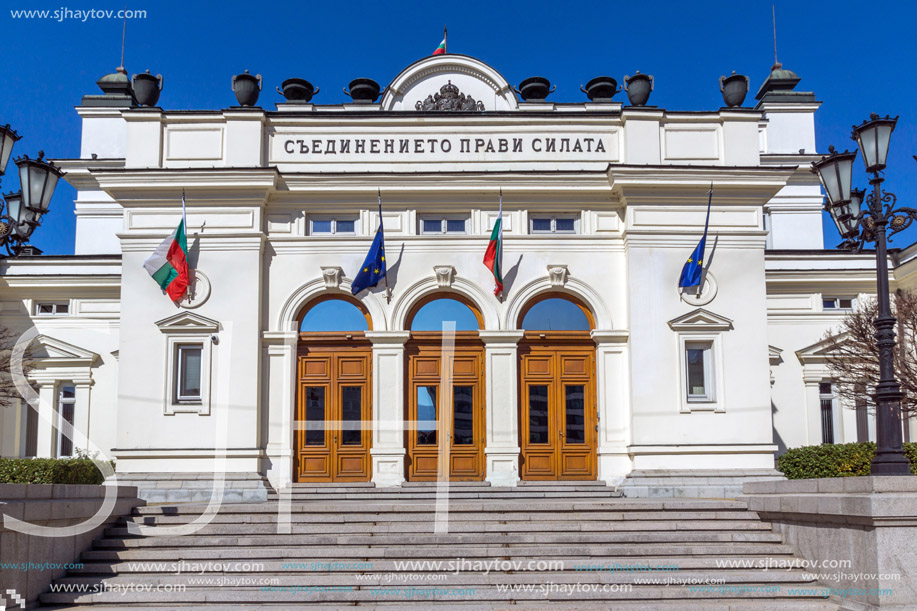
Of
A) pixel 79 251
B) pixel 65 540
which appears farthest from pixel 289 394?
pixel 79 251

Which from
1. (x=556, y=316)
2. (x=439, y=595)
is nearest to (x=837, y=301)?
(x=556, y=316)

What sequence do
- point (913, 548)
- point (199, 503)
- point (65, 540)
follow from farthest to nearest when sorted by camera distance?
point (199, 503) < point (65, 540) < point (913, 548)

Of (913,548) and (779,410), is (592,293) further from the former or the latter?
(913,548)

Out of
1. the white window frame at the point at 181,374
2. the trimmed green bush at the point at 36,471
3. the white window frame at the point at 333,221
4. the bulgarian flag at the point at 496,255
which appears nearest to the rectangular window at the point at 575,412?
the bulgarian flag at the point at 496,255

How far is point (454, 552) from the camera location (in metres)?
13.1

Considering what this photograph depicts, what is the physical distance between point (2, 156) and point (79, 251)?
1909 centimetres

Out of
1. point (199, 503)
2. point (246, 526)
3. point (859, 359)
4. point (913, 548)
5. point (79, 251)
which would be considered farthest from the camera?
point (79, 251)

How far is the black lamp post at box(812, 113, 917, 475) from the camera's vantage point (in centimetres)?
1104

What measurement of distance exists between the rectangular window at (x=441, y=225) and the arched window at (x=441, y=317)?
61.5 inches

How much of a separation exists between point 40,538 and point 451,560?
571 cm

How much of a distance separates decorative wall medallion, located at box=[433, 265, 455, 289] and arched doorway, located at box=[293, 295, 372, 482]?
170 cm

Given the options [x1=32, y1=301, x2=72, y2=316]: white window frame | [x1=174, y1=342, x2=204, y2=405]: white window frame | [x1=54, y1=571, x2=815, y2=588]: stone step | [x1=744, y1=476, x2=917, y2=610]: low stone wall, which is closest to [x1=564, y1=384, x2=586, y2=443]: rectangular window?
[x1=54, y1=571, x2=815, y2=588]: stone step

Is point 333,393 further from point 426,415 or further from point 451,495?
point 451,495

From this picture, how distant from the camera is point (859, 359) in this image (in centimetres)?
1941
